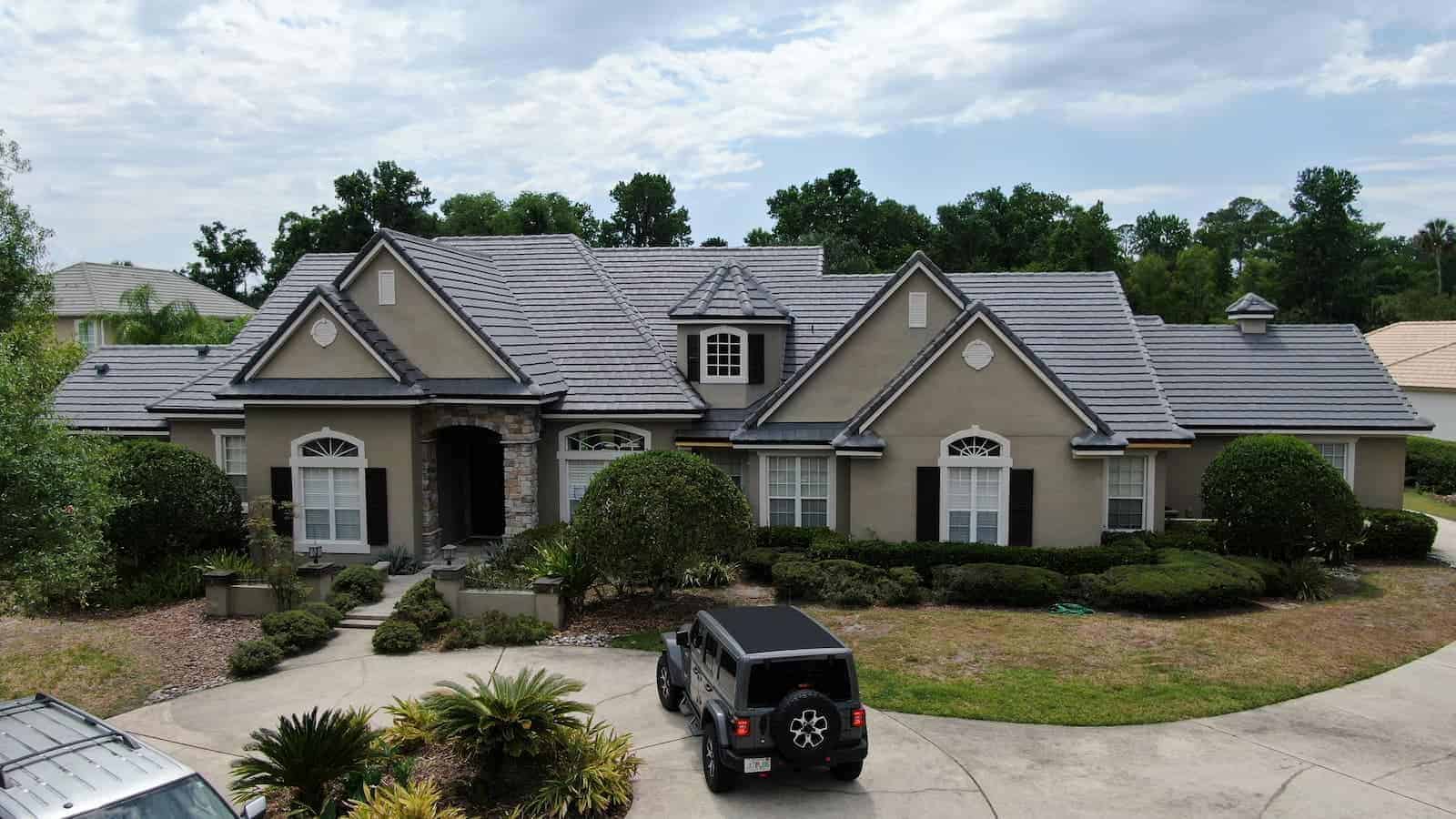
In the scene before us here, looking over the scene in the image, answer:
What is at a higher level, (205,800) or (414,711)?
(205,800)

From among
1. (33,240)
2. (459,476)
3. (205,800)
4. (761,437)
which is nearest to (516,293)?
(459,476)

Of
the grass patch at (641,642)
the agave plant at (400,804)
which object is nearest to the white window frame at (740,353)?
the grass patch at (641,642)

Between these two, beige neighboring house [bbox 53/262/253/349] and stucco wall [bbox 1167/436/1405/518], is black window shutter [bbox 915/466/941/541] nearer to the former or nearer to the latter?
stucco wall [bbox 1167/436/1405/518]

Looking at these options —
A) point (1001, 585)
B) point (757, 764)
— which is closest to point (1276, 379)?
point (1001, 585)

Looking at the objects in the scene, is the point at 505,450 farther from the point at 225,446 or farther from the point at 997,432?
the point at 997,432

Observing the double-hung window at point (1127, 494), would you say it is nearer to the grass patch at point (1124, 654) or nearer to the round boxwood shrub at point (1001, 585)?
the round boxwood shrub at point (1001, 585)

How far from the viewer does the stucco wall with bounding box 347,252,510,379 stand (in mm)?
22781

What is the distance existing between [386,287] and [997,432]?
13821 mm

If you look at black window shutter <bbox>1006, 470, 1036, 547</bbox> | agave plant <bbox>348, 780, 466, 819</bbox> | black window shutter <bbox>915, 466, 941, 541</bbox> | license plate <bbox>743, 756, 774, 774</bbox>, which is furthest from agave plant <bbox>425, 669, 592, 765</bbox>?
black window shutter <bbox>1006, 470, 1036, 547</bbox>

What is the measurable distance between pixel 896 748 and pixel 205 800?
7.82m

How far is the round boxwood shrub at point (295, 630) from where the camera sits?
669 inches

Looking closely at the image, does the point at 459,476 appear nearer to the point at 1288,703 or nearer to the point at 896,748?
the point at 896,748

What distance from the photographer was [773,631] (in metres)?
11.9

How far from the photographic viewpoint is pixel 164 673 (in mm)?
16141
